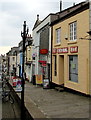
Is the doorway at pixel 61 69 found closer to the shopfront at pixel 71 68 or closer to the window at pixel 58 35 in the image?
the shopfront at pixel 71 68

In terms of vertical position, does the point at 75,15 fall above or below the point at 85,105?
above

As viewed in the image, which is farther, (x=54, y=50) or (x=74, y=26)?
(x=54, y=50)

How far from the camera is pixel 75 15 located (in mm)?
14812

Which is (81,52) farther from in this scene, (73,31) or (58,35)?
(58,35)

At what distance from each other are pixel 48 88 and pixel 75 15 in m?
7.55

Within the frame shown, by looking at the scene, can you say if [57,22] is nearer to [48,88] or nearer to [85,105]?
[48,88]

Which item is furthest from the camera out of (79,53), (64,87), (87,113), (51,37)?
(51,37)

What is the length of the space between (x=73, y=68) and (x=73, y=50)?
4.70 feet

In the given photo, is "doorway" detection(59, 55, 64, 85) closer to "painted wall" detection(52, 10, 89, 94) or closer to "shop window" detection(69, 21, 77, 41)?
"painted wall" detection(52, 10, 89, 94)

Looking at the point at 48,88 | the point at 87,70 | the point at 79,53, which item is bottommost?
the point at 48,88

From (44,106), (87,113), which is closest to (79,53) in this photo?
(44,106)

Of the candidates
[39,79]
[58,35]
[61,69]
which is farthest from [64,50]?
[39,79]

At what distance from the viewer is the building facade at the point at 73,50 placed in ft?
42.9

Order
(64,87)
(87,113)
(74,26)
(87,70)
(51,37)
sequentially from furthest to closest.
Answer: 1. (51,37)
2. (64,87)
3. (74,26)
4. (87,70)
5. (87,113)
